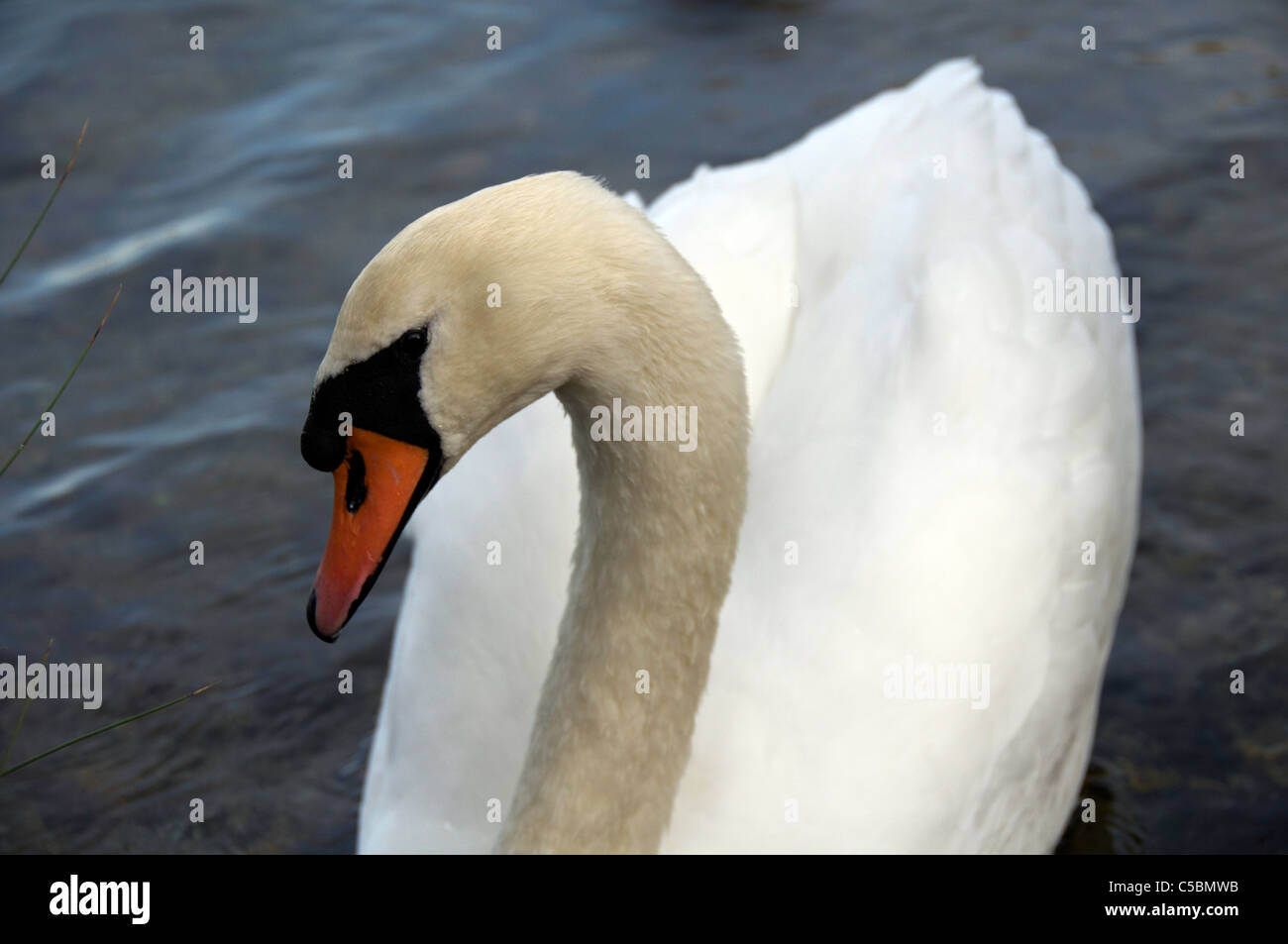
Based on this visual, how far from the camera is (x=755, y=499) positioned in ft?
13.4

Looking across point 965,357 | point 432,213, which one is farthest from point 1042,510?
point 432,213

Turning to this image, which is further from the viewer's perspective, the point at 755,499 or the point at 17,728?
the point at 755,499

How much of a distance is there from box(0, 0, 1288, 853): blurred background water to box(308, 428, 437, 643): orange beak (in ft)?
6.59

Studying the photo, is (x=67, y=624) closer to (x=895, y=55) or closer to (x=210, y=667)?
(x=210, y=667)

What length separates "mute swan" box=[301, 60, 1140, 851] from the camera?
2.79 m

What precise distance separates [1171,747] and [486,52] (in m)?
5.16

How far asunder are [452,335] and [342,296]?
4102 mm

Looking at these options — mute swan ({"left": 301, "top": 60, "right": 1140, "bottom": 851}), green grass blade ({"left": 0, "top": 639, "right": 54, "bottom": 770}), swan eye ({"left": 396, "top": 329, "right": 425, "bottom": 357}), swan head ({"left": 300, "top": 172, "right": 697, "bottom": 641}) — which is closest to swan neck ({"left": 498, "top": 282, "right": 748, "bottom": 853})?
mute swan ({"left": 301, "top": 60, "right": 1140, "bottom": 851})

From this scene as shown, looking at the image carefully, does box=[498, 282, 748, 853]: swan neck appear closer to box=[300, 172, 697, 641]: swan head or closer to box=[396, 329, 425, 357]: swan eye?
box=[300, 172, 697, 641]: swan head

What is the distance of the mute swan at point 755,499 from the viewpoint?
279 cm

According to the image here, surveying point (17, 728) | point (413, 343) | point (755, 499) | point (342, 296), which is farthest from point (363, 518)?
point (342, 296)

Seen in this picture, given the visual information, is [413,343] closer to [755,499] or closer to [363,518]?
[363,518]

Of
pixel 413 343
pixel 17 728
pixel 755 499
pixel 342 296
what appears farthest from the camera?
pixel 342 296

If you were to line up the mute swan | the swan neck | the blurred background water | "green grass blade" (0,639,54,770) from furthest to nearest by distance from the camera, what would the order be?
the blurred background water
"green grass blade" (0,639,54,770)
the swan neck
the mute swan
